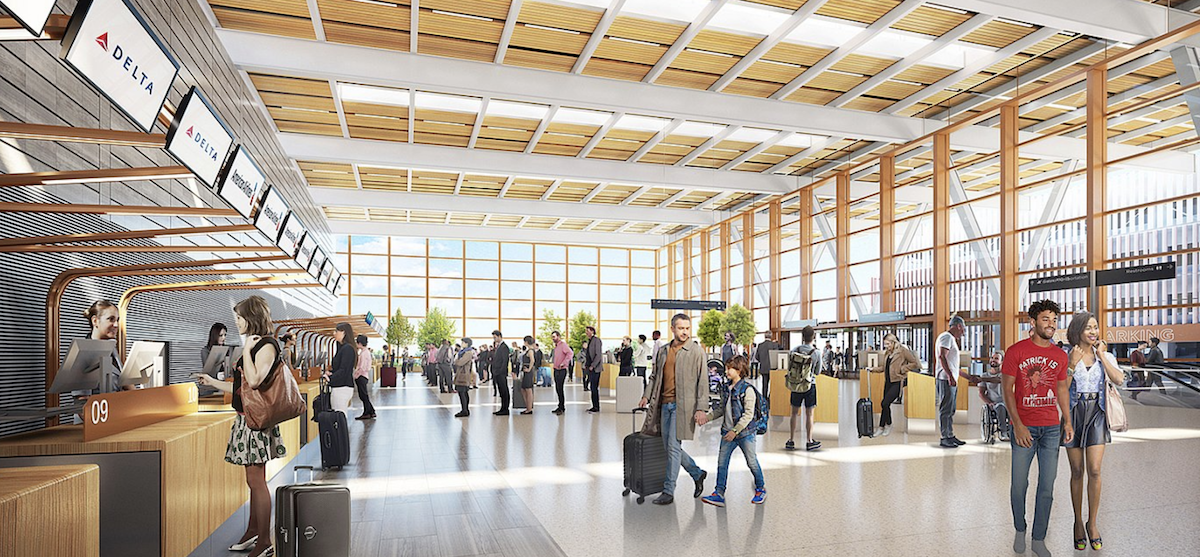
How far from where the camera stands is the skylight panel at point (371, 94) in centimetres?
1598

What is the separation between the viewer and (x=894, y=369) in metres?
10.6

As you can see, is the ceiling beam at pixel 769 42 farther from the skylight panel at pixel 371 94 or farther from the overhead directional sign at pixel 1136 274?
the overhead directional sign at pixel 1136 274

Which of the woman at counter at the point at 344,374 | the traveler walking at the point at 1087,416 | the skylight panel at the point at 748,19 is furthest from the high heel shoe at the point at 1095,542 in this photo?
the skylight panel at the point at 748,19

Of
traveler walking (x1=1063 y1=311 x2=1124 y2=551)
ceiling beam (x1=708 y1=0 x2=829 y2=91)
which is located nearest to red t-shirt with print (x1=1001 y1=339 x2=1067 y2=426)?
traveler walking (x1=1063 y1=311 x2=1124 y2=551)

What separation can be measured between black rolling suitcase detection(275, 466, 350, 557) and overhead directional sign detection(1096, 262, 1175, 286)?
581 inches

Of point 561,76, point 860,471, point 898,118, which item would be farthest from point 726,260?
point 860,471

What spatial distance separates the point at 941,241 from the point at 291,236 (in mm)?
17619

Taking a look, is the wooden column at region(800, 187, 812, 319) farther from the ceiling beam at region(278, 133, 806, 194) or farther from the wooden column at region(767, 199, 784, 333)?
the ceiling beam at region(278, 133, 806, 194)

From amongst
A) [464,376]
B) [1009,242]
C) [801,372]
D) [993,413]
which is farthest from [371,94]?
[1009,242]

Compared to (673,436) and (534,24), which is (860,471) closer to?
(673,436)

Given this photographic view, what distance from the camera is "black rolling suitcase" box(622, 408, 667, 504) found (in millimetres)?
6527

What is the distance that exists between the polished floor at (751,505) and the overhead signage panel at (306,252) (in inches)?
88.6

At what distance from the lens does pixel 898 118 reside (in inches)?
740

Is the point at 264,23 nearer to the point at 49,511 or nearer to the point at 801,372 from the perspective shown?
the point at 801,372
